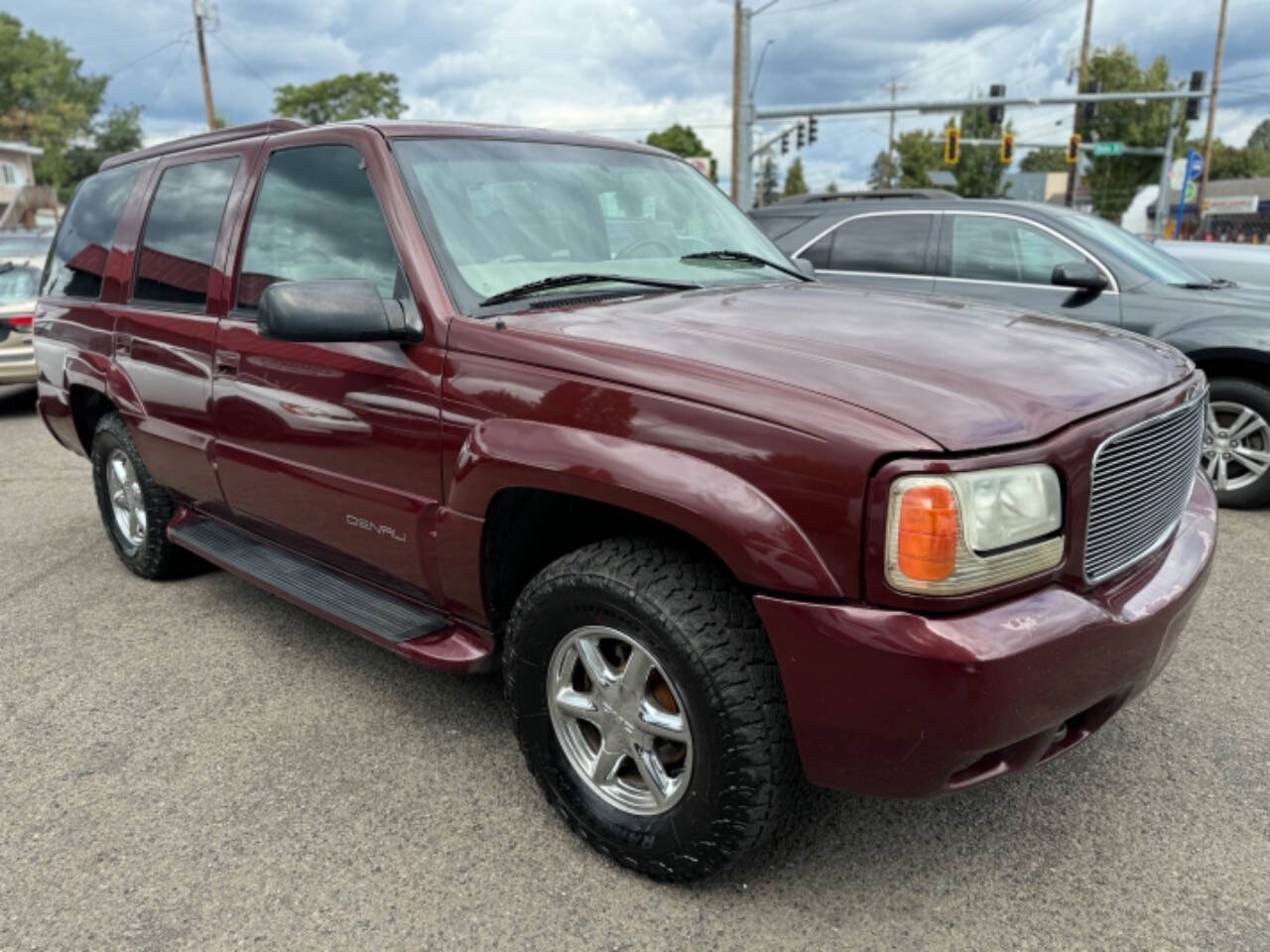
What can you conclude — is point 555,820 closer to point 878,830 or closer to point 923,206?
point 878,830

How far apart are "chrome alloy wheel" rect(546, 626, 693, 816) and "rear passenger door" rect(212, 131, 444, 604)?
572mm

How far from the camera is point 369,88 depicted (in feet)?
216

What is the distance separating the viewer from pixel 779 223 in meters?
7.18

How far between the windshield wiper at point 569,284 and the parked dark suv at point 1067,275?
2145 millimetres

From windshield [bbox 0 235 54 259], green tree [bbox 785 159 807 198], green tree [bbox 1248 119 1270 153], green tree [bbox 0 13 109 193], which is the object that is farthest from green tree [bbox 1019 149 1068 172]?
windshield [bbox 0 235 54 259]

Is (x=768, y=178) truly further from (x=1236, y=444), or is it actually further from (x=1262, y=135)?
(x=1236, y=444)

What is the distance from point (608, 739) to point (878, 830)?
79 cm

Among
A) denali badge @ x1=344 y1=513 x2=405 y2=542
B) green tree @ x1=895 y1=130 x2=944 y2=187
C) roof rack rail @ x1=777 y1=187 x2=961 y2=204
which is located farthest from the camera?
green tree @ x1=895 y1=130 x2=944 y2=187

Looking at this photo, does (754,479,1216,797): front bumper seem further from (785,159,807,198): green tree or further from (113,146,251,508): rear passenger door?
(785,159,807,198): green tree

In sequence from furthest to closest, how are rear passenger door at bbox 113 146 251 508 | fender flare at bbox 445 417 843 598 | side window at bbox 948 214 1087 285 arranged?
side window at bbox 948 214 1087 285 → rear passenger door at bbox 113 146 251 508 → fender flare at bbox 445 417 843 598

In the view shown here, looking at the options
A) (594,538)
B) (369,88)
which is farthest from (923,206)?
(369,88)

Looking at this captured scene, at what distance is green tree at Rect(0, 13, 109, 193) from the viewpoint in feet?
218

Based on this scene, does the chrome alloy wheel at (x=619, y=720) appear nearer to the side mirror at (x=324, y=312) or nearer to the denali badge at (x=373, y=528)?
the denali badge at (x=373, y=528)

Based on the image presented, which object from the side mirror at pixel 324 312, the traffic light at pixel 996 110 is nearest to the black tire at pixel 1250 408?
the side mirror at pixel 324 312
